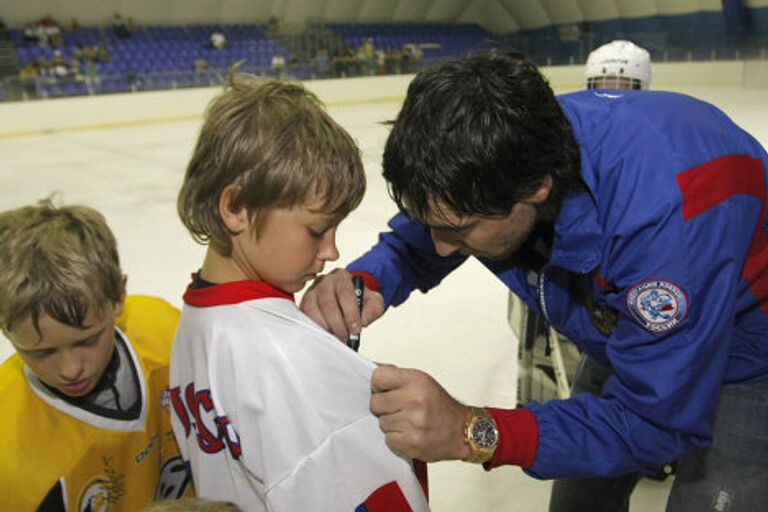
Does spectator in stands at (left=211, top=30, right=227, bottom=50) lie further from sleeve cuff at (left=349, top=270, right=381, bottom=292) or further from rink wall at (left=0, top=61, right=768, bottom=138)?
sleeve cuff at (left=349, top=270, right=381, bottom=292)

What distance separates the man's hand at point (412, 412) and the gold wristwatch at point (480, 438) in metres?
0.04

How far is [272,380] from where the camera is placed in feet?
2.52

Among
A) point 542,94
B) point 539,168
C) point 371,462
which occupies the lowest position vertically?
point 371,462

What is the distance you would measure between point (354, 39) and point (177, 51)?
5620 mm

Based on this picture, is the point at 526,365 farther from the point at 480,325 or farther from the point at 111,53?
the point at 111,53

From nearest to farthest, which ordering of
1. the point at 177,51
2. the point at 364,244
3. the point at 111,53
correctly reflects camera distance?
1. the point at 364,244
2. the point at 111,53
3. the point at 177,51

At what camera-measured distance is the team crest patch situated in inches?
32.9

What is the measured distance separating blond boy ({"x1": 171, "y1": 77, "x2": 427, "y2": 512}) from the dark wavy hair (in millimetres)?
98

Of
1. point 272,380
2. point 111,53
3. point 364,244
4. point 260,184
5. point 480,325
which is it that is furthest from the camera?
point 111,53

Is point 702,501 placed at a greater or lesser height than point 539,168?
lesser

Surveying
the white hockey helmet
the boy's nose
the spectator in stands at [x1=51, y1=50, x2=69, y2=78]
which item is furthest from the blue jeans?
the spectator in stands at [x1=51, y1=50, x2=69, y2=78]

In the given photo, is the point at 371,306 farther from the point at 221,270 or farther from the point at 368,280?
the point at 221,270

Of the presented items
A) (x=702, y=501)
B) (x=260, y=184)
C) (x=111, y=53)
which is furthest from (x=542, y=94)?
(x=111, y=53)

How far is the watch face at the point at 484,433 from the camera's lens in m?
0.93
